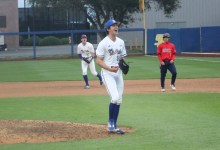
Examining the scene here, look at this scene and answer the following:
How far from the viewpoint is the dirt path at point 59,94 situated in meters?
9.83

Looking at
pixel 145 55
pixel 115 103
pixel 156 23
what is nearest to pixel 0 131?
pixel 115 103

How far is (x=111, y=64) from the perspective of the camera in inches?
393

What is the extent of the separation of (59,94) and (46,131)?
297 inches

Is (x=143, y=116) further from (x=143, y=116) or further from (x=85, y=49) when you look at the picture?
(x=85, y=49)

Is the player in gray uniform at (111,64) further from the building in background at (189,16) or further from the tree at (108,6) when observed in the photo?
the building in background at (189,16)

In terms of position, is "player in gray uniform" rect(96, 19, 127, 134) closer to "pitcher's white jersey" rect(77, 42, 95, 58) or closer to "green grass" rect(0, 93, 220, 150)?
"green grass" rect(0, 93, 220, 150)

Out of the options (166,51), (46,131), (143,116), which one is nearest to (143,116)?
(143,116)

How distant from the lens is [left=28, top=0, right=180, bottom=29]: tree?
1972 inches

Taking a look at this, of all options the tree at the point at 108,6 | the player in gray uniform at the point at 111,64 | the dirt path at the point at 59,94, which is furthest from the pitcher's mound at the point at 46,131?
the tree at the point at 108,6

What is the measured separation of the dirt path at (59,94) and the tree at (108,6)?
27746 millimetres

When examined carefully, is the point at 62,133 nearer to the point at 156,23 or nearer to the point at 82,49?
the point at 82,49

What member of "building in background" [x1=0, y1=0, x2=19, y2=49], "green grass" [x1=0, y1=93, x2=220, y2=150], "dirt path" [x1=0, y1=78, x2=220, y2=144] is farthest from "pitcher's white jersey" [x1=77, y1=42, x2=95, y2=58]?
"building in background" [x1=0, y1=0, x2=19, y2=49]

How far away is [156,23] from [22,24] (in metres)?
22.7

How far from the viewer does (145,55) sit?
4425 centimetres
